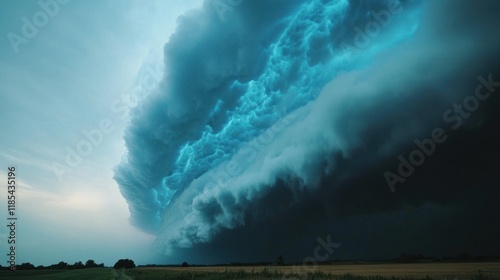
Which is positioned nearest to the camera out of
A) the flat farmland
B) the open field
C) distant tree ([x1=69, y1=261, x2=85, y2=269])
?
the open field

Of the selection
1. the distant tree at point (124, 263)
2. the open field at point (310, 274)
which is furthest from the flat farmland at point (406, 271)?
the distant tree at point (124, 263)

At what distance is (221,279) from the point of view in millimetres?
43438

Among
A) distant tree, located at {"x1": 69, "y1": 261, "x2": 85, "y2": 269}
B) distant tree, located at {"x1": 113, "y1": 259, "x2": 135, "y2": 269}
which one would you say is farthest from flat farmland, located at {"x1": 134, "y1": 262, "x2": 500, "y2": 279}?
distant tree, located at {"x1": 69, "y1": 261, "x2": 85, "y2": 269}

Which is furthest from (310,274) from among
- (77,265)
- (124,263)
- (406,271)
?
(77,265)

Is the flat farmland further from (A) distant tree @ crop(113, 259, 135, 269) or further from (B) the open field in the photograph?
(A) distant tree @ crop(113, 259, 135, 269)

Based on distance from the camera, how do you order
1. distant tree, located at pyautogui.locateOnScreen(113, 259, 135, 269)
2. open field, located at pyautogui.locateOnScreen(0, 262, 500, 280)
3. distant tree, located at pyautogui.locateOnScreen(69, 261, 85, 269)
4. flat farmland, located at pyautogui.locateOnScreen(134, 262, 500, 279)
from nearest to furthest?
open field, located at pyautogui.locateOnScreen(0, 262, 500, 280) < flat farmland, located at pyautogui.locateOnScreen(134, 262, 500, 279) < distant tree, located at pyautogui.locateOnScreen(113, 259, 135, 269) < distant tree, located at pyautogui.locateOnScreen(69, 261, 85, 269)

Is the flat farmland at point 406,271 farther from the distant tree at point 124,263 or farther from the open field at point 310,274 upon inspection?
the distant tree at point 124,263

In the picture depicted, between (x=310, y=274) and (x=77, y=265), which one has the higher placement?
(x=77, y=265)

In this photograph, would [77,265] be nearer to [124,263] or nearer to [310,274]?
[124,263]

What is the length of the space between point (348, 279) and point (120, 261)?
475 feet

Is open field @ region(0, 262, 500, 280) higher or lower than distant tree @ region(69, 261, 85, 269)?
lower

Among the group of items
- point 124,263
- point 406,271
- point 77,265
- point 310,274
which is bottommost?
point 310,274

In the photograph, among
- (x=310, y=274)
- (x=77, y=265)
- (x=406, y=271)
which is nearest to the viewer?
(x=310, y=274)

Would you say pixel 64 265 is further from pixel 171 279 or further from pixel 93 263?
pixel 171 279
